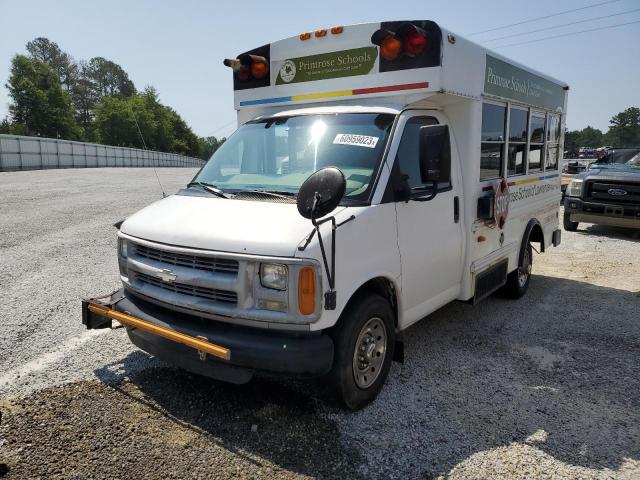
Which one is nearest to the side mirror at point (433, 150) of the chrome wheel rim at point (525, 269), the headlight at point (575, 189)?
the chrome wheel rim at point (525, 269)

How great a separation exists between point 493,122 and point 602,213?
742cm

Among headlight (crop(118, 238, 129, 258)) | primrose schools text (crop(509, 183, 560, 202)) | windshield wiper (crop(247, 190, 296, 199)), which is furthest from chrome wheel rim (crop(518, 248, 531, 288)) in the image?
headlight (crop(118, 238, 129, 258))

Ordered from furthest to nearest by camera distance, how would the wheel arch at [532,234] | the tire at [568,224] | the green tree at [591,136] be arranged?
the green tree at [591,136] < the tire at [568,224] < the wheel arch at [532,234]

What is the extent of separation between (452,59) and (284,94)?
1.56m

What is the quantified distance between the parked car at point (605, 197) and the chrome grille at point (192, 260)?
10383mm

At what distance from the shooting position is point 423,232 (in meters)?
4.02

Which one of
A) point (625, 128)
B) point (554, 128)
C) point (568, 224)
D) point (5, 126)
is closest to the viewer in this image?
point (554, 128)

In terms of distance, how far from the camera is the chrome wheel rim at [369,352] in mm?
3488

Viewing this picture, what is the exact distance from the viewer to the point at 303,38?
4.64 meters

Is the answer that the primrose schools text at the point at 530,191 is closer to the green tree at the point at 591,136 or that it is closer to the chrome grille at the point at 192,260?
the chrome grille at the point at 192,260

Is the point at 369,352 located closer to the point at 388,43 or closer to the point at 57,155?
the point at 388,43

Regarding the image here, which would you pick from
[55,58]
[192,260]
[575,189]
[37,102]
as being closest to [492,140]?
[192,260]

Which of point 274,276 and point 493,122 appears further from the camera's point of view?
point 493,122

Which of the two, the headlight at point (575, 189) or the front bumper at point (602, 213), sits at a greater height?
the headlight at point (575, 189)
